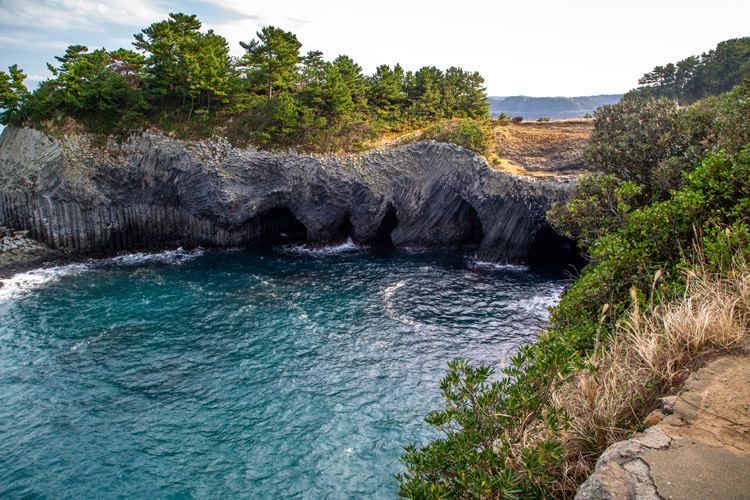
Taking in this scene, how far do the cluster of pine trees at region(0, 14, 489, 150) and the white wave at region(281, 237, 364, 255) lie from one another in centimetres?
913

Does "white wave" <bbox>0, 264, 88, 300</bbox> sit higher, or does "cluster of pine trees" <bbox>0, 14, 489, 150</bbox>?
"cluster of pine trees" <bbox>0, 14, 489, 150</bbox>

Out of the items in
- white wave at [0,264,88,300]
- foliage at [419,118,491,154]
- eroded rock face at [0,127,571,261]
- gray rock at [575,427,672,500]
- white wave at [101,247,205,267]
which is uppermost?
foliage at [419,118,491,154]

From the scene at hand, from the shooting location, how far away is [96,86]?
37.9 m

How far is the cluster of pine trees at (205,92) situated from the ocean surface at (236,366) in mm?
13428

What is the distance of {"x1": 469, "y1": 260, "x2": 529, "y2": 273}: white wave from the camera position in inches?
1298

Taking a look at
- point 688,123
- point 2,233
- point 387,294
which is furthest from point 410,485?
point 2,233

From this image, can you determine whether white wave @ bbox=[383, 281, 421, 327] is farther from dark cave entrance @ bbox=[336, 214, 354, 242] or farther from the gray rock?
the gray rock

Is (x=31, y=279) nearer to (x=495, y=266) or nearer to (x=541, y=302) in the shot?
(x=495, y=266)

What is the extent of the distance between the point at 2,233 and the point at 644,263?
43439mm

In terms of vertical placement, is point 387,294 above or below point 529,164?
below

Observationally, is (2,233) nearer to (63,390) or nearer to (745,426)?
(63,390)

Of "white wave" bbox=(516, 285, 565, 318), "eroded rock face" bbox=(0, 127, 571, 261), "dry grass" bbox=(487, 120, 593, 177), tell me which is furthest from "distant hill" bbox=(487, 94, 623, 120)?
"white wave" bbox=(516, 285, 565, 318)

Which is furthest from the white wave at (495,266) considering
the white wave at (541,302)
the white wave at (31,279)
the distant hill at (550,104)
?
the distant hill at (550,104)

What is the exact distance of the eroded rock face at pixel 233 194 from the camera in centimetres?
3434
